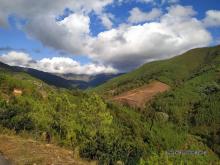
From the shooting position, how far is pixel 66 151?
15789mm

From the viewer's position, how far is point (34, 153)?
47.3ft

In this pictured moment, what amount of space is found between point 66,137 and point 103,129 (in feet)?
12.6

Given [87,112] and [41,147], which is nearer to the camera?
[41,147]

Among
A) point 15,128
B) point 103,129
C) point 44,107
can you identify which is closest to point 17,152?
point 15,128

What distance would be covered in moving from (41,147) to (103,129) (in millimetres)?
8866

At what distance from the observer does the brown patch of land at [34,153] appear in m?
13.3

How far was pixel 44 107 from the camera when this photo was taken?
30.4 m

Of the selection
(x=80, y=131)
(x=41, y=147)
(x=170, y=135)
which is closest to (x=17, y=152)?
(x=41, y=147)

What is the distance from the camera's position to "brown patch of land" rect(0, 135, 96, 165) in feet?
43.8

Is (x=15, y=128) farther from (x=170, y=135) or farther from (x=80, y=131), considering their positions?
(x=170, y=135)

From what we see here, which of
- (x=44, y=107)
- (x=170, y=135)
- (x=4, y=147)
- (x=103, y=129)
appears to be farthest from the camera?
(x=170, y=135)

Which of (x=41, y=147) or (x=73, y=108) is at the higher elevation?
(x=73, y=108)

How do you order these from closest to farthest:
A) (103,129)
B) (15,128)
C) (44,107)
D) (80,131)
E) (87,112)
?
(15,128) → (80,131) → (103,129) → (87,112) → (44,107)

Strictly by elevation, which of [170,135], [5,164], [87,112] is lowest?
[170,135]
